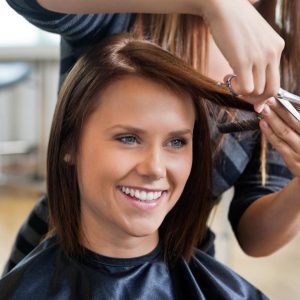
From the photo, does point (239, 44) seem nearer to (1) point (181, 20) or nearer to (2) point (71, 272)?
(1) point (181, 20)

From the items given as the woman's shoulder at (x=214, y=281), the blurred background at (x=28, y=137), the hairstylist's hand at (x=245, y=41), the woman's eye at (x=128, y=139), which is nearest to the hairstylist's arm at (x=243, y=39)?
the hairstylist's hand at (x=245, y=41)

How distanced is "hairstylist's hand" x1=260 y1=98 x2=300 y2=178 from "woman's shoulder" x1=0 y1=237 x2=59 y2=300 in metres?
0.40

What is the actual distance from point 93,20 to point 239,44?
362 mm

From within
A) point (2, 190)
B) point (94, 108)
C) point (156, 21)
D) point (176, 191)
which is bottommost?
point (2, 190)

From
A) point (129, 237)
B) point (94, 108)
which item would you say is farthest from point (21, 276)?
point (94, 108)

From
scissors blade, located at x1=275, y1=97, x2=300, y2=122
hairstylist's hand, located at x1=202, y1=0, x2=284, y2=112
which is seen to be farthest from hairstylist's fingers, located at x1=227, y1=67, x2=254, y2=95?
scissors blade, located at x1=275, y1=97, x2=300, y2=122

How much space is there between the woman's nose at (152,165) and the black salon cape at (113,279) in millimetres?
179

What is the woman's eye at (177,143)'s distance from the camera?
0.93m

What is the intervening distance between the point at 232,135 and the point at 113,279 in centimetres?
34

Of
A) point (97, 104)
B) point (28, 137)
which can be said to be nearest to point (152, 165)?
point (97, 104)

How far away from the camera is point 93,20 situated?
99 centimetres

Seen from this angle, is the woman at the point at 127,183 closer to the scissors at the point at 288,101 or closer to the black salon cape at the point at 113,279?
the black salon cape at the point at 113,279

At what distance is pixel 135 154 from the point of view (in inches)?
35.0

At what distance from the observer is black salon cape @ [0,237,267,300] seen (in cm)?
95
